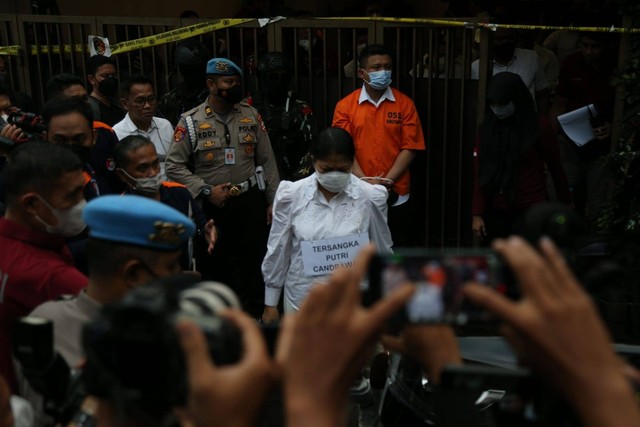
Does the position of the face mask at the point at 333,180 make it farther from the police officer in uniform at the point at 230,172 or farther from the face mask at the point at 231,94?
the face mask at the point at 231,94

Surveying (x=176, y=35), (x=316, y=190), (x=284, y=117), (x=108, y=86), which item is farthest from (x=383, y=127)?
(x=108, y=86)

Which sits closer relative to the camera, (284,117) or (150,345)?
(150,345)

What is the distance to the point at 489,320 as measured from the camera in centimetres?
164

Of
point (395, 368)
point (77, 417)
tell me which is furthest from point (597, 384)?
point (395, 368)

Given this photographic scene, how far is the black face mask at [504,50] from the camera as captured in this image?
24.8 feet

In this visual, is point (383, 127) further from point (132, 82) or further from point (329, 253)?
point (329, 253)

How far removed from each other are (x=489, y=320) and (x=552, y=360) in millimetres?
245

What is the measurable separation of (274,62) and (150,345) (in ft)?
19.2

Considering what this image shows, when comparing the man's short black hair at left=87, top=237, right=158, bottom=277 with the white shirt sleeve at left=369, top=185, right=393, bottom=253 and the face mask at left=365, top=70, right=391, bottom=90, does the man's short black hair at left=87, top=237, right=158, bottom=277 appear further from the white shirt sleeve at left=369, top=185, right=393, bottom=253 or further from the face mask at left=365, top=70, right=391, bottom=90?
the face mask at left=365, top=70, right=391, bottom=90

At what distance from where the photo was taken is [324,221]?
15.8 ft

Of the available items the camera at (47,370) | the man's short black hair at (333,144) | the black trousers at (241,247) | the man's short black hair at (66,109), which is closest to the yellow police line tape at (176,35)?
the black trousers at (241,247)

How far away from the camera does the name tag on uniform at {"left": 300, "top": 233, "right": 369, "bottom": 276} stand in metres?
4.73

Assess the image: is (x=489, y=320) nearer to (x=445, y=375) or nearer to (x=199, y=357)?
(x=445, y=375)

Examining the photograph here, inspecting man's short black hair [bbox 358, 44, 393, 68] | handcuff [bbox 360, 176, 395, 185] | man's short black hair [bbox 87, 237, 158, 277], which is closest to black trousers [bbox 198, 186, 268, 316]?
handcuff [bbox 360, 176, 395, 185]
